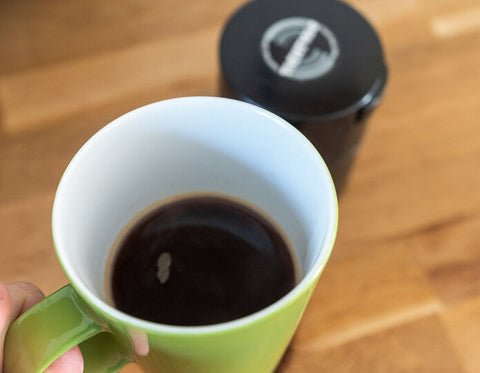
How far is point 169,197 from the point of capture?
38 cm

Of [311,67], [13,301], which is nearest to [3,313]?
[13,301]

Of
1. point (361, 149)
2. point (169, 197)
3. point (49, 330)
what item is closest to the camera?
point (49, 330)

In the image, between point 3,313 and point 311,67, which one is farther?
point 311,67

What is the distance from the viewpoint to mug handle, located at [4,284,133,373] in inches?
10.5

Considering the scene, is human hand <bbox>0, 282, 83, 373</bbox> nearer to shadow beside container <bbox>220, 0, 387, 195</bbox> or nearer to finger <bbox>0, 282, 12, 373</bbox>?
finger <bbox>0, 282, 12, 373</bbox>

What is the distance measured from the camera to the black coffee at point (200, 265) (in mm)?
330

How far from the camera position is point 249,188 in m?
0.37

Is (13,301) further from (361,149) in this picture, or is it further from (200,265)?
(361,149)

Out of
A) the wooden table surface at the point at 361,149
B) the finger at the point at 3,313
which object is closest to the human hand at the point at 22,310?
the finger at the point at 3,313

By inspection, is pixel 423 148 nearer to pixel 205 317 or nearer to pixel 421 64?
pixel 421 64

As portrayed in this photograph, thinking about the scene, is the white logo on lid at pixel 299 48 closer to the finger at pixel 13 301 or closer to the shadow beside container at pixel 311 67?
the shadow beside container at pixel 311 67

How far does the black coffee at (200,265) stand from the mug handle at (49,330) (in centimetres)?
6

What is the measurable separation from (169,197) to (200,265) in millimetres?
53

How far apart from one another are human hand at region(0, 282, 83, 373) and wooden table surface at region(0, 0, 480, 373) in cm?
11
